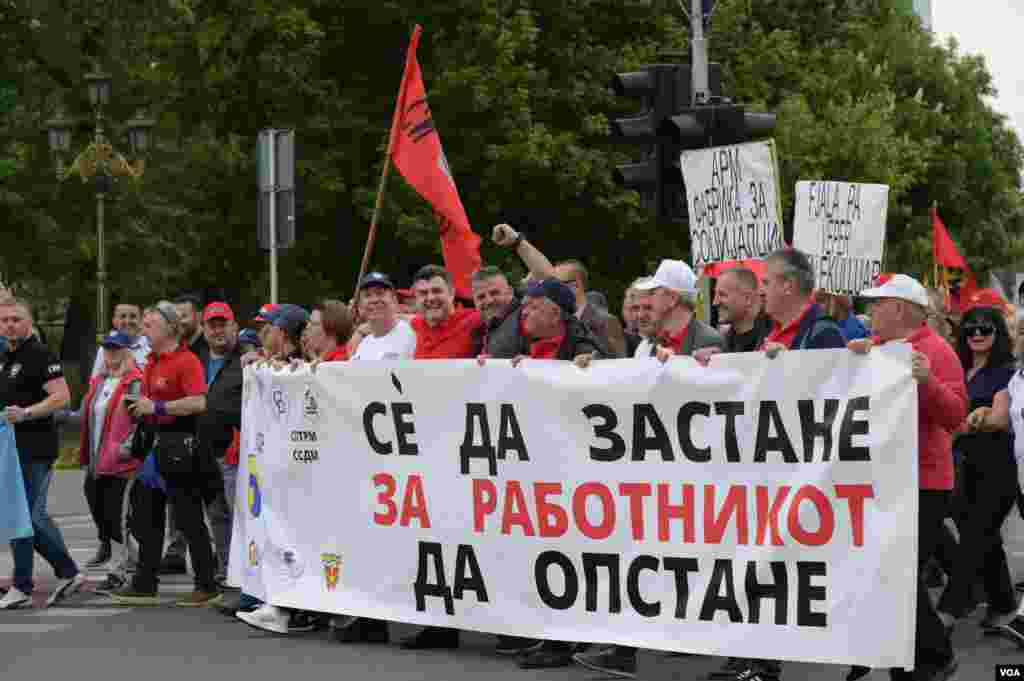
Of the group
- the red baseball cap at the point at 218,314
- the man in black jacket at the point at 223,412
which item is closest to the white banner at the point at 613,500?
the man in black jacket at the point at 223,412

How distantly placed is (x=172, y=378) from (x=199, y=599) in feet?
4.55

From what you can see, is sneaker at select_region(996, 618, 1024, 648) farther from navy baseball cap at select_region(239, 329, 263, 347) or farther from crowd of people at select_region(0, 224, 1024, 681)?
navy baseball cap at select_region(239, 329, 263, 347)

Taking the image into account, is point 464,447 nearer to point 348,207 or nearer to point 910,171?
point 348,207

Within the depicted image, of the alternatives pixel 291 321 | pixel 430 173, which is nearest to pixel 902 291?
pixel 291 321

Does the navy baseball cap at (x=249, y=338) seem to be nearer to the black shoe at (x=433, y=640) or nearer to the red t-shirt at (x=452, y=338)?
the red t-shirt at (x=452, y=338)

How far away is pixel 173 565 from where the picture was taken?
13.3 metres

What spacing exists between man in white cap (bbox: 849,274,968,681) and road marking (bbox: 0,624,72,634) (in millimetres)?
5093

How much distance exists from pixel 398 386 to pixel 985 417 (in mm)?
3054

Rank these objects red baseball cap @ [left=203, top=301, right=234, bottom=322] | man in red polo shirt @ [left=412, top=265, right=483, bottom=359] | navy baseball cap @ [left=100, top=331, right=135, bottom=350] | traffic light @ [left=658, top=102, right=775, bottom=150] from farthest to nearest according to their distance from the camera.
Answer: navy baseball cap @ [left=100, top=331, right=135, bottom=350] → traffic light @ [left=658, top=102, right=775, bottom=150] → red baseball cap @ [left=203, top=301, right=234, bottom=322] → man in red polo shirt @ [left=412, top=265, right=483, bottom=359]

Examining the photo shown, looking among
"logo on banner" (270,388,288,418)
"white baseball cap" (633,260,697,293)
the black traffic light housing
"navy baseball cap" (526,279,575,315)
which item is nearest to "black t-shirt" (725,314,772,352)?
"white baseball cap" (633,260,697,293)

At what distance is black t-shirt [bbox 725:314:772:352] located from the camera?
8906mm

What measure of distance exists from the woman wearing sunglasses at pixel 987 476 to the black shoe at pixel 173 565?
5.73 meters

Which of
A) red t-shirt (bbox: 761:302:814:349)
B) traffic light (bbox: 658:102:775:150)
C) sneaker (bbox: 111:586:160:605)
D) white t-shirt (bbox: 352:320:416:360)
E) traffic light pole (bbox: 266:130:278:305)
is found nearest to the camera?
red t-shirt (bbox: 761:302:814:349)

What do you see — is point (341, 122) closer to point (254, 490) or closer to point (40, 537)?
point (40, 537)
